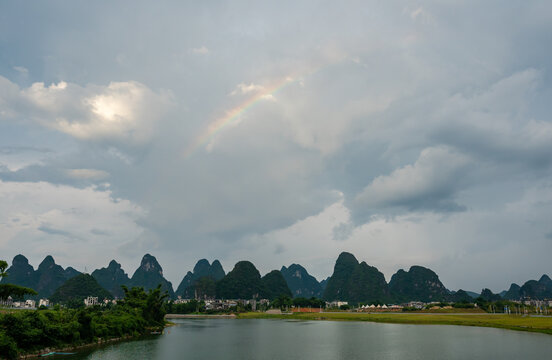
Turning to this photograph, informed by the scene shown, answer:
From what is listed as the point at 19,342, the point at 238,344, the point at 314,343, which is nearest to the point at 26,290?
the point at 19,342

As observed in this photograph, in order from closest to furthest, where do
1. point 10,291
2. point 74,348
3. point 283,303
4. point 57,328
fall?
point 57,328 < point 10,291 < point 74,348 < point 283,303

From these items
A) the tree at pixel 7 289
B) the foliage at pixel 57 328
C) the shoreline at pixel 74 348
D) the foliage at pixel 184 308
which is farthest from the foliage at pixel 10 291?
the foliage at pixel 184 308

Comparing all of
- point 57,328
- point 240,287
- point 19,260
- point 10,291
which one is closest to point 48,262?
point 19,260

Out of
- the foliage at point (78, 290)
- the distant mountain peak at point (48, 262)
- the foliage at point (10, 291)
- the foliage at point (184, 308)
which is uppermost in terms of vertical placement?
the distant mountain peak at point (48, 262)

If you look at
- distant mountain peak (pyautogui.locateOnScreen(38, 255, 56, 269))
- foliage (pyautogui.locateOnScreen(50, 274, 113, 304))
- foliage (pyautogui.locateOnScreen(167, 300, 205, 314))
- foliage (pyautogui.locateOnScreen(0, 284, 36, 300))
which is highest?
distant mountain peak (pyautogui.locateOnScreen(38, 255, 56, 269))

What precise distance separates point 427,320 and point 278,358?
52480mm

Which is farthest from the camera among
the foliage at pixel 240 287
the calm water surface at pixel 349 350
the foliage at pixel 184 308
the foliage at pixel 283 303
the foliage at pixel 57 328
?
the foliage at pixel 240 287

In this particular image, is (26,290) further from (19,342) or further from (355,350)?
(355,350)

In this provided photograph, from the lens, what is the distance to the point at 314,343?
40.6 metres

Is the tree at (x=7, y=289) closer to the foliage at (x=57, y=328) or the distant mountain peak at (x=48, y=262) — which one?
the foliage at (x=57, y=328)

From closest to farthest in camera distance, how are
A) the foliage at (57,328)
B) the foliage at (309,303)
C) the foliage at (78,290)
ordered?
1. the foliage at (57,328)
2. the foliage at (309,303)
3. the foliage at (78,290)

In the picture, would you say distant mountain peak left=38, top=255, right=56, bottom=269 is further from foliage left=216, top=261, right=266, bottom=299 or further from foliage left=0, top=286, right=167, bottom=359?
foliage left=0, top=286, right=167, bottom=359

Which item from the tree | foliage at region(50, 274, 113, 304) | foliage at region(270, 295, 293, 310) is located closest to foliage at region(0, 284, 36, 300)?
the tree

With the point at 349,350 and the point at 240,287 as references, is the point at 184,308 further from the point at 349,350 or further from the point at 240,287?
the point at 349,350
